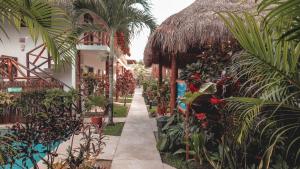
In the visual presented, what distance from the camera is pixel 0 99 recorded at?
968 centimetres

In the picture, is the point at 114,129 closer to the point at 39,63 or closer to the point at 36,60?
the point at 36,60

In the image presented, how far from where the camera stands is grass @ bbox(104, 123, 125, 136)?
816 cm

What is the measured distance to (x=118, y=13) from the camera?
9086 mm

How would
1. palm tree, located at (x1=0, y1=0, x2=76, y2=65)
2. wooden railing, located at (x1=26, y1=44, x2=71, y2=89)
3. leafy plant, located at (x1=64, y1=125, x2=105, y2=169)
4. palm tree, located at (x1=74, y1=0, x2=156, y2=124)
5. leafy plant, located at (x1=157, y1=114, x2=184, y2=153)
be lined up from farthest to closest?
1. wooden railing, located at (x1=26, y1=44, x2=71, y2=89)
2. palm tree, located at (x1=74, y1=0, x2=156, y2=124)
3. leafy plant, located at (x1=157, y1=114, x2=184, y2=153)
4. leafy plant, located at (x1=64, y1=125, x2=105, y2=169)
5. palm tree, located at (x1=0, y1=0, x2=76, y2=65)

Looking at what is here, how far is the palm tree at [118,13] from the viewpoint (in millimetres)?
9039

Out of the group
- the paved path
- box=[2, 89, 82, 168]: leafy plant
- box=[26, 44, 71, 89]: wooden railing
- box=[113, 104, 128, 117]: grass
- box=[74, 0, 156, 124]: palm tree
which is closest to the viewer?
box=[2, 89, 82, 168]: leafy plant

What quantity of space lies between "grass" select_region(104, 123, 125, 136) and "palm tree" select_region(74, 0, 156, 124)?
0.32 m

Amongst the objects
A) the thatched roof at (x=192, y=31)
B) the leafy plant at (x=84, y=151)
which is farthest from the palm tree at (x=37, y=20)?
the thatched roof at (x=192, y=31)

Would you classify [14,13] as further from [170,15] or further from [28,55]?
[28,55]

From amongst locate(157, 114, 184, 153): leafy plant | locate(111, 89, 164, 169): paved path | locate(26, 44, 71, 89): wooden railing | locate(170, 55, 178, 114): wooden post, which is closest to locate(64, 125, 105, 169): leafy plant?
locate(111, 89, 164, 169): paved path

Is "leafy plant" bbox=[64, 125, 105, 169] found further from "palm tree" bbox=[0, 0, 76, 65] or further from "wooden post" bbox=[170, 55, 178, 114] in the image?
"wooden post" bbox=[170, 55, 178, 114]

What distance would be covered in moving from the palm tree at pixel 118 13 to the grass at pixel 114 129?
32 cm

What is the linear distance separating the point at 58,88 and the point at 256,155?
26.5 ft

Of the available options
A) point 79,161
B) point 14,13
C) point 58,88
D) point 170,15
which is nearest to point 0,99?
point 58,88
